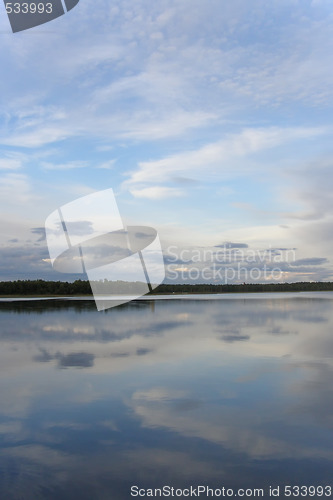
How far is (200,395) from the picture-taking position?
11.4 meters

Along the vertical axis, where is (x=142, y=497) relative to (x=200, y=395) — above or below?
above

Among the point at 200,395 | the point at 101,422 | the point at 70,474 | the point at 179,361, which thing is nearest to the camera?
the point at 70,474

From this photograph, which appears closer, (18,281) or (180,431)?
(180,431)

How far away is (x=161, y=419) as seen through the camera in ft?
31.2

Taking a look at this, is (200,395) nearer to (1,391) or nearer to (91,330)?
(1,391)

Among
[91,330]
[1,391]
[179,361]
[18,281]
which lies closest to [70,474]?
[1,391]

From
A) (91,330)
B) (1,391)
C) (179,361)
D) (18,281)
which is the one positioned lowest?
(18,281)

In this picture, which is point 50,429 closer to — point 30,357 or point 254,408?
point 254,408

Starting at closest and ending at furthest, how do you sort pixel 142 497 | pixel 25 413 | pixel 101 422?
pixel 142 497 → pixel 101 422 → pixel 25 413

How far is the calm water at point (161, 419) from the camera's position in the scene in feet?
22.4

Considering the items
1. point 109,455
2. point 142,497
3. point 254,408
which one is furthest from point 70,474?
point 254,408

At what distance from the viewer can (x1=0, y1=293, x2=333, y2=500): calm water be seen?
269 inches

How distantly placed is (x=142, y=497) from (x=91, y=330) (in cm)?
2077

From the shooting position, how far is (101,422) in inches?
369
